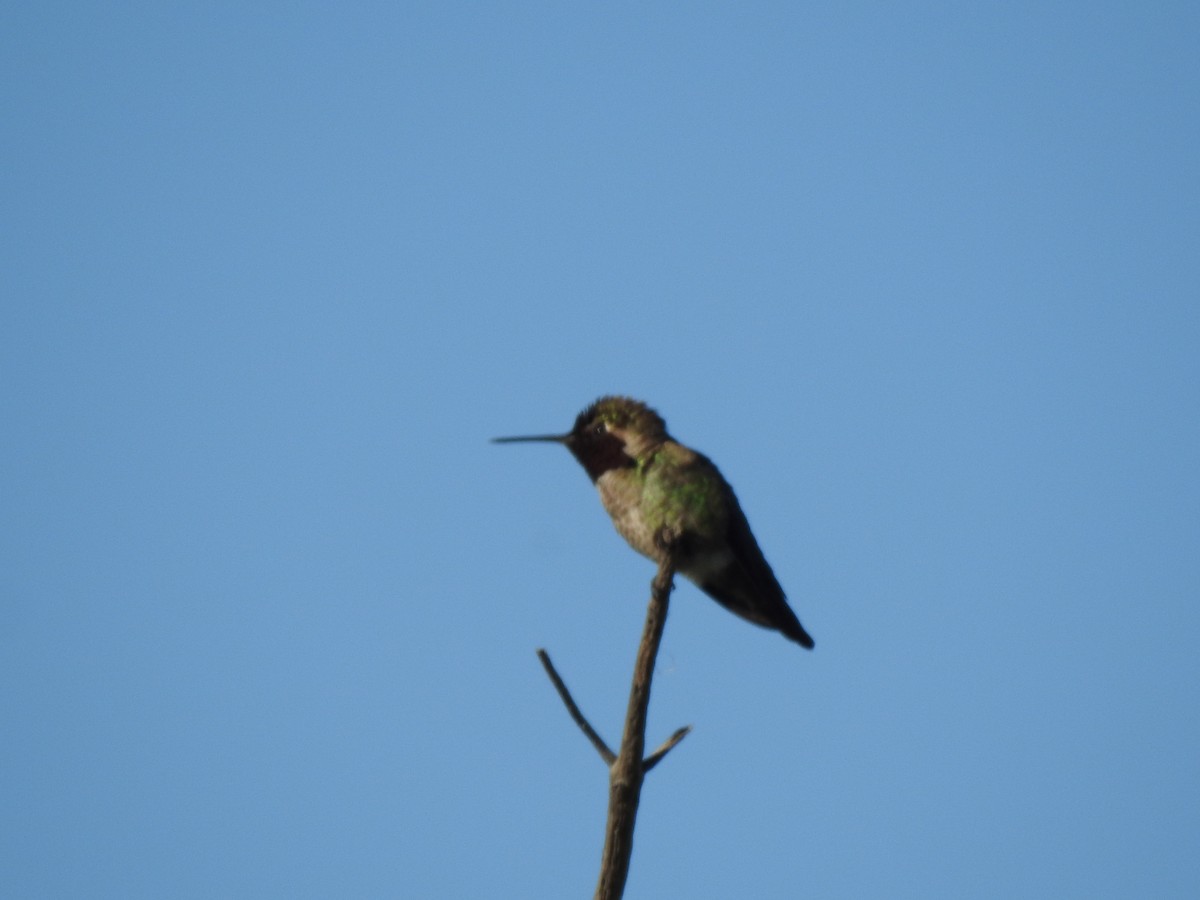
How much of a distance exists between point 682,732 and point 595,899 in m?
0.58

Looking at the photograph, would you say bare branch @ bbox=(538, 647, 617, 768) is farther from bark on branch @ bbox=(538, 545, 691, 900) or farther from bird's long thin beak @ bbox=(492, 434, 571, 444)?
bird's long thin beak @ bbox=(492, 434, 571, 444)

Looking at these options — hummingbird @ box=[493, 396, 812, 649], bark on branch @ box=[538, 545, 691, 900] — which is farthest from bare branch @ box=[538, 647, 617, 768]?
hummingbird @ box=[493, 396, 812, 649]

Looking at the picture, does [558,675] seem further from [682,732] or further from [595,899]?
[595,899]

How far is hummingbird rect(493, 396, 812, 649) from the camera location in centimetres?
566

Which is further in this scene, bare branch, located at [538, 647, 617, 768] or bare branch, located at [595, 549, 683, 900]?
bare branch, located at [538, 647, 617, 768]

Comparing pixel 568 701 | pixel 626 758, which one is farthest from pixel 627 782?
pixel 568 701

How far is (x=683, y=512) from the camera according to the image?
5625 millimetres

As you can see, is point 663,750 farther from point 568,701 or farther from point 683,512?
point 683,512

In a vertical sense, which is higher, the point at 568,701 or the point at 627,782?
the point at 568,701

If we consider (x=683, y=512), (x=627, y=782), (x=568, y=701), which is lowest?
(x=627, y=782)

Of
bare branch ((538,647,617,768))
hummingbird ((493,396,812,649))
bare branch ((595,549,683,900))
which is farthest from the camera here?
hummingbird ((493,396,812,649))

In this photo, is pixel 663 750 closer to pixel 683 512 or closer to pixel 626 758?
pixel 626 758

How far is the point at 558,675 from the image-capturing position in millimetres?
3807

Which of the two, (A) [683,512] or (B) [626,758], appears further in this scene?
(A) [683,512]
